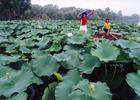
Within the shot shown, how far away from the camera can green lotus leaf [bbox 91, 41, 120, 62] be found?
2146 millimetres

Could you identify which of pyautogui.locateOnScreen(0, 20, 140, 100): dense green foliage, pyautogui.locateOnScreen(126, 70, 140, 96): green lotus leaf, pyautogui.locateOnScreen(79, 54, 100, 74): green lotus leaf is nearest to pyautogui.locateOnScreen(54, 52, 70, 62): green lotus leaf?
pyautogui.locateOnScreen(0, 20, 140, 100): dense green foliage

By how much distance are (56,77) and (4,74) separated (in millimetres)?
372

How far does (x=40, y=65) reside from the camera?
2.29 meters

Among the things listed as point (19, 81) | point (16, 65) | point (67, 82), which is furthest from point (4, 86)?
point (16, 65)

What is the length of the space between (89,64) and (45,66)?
1.05ft

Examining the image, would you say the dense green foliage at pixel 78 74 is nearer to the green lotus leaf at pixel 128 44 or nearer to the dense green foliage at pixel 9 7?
the green lotus leaf at pixel 128 44

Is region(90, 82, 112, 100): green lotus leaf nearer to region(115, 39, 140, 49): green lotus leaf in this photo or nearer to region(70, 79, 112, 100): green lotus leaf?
region(70, 79, 112, 100): green lotus leaf

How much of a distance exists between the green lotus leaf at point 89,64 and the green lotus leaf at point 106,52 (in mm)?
42

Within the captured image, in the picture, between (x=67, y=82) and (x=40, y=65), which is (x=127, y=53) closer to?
(x=67, y=82)

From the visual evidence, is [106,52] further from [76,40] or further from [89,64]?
[76,40]

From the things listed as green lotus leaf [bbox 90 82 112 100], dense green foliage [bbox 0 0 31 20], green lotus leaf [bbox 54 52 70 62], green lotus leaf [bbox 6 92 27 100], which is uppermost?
green lotus leaf [bbox 54 52 70 62]

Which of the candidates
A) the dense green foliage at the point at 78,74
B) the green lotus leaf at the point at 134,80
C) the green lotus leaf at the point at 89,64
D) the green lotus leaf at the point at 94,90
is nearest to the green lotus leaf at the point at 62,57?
the dense green foliage at the point at 78,74

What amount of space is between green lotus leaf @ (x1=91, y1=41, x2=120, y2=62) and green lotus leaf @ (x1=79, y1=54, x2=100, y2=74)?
4 cm

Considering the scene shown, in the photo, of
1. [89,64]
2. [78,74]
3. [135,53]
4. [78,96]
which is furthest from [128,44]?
[78,96]
